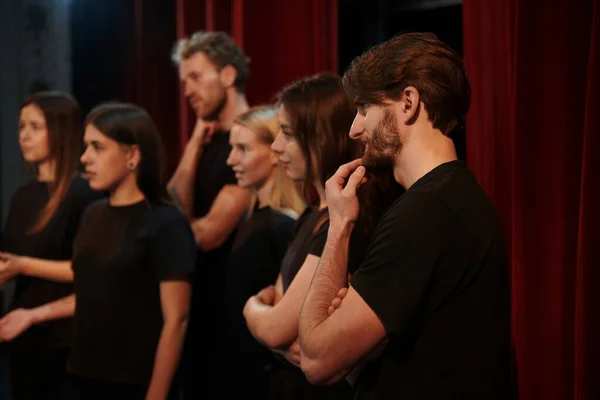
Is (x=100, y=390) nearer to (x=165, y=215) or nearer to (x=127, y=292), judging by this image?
(x=127, y=292)

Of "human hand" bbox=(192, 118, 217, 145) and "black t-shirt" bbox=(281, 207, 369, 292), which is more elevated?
"human hand" bbox=(192, 118, 217, 145)

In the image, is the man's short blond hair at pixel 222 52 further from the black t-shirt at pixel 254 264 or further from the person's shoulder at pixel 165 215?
the person's shoulder at pixel 165 215

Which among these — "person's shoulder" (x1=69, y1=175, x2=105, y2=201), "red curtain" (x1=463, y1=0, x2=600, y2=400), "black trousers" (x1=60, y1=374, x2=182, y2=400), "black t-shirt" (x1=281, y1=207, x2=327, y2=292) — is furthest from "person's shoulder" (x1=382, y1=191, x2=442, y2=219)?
"person's shoulder" (x1=69, y1=175, x2=105, y2=201)

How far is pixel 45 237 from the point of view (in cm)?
275

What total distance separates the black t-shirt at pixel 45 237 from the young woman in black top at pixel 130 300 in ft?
1.15

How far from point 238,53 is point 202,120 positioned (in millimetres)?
282

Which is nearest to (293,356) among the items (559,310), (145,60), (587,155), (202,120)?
(559,310)

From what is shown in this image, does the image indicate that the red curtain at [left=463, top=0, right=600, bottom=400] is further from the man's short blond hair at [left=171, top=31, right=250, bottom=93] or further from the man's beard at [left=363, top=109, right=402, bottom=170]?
the man's short blond hair at [left=171, top=31, right=250, bottom=93]

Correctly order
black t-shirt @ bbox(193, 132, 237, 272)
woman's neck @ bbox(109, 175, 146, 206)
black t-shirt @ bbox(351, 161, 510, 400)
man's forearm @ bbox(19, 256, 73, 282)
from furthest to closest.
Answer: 1. black t-shirt @ bbox(193, 132, 237, 272)
2. man's forearm @ bbox(19, 256, 73, 282)
3. woman's neck @ bbox(109, 175, 146, 206)
4. black t-shirt @ bbox(351, 161, 510, 400)

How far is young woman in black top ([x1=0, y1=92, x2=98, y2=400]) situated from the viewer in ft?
8.74

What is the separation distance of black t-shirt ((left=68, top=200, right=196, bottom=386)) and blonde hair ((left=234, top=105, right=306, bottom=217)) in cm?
32

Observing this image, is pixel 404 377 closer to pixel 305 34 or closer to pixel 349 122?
pixel 349 122

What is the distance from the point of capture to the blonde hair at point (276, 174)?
2553 millimetres

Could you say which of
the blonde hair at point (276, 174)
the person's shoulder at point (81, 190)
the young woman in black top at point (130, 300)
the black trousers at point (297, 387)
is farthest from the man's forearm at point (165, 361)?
the person's shoulder at point (81, 190)
